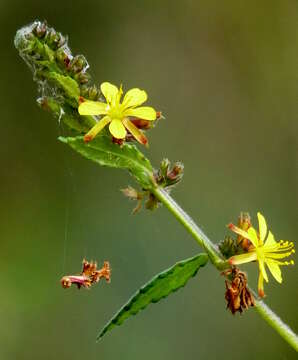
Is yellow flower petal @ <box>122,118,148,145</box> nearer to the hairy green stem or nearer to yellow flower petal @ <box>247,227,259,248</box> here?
the hairy green stem

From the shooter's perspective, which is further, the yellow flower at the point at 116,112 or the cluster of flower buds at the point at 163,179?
the cluster of flower buds at the point at 163,179

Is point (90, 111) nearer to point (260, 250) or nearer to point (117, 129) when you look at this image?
point (117, 129)

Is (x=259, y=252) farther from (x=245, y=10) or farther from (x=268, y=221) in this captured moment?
(x=245, y=10)

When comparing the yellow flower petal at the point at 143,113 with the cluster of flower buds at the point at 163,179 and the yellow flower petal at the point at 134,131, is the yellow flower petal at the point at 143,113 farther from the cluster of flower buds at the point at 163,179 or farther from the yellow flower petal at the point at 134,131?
the cluster of flower buds at the point at 163,179

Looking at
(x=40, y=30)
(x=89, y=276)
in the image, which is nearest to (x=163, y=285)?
(x=89, y=276)

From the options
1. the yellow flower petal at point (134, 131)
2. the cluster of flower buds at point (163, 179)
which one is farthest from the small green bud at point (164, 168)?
the yellow flower petal at point (134, 131)

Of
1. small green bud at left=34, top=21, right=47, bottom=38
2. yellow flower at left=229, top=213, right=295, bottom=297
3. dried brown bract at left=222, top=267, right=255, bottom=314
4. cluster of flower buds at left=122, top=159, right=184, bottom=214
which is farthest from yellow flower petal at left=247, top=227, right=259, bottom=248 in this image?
small green bud at left=34, top=21, right=47, bottom=38
